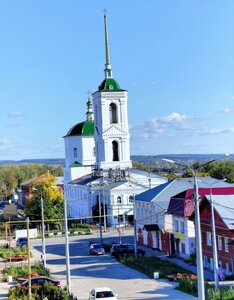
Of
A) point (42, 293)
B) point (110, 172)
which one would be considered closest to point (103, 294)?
point (42, 293)

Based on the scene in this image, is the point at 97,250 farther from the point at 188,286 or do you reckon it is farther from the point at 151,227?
the point at 188,286

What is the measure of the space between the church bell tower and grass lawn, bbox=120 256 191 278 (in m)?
36.0

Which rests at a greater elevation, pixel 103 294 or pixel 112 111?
pixel 112 111

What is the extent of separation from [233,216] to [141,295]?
896 centimetres

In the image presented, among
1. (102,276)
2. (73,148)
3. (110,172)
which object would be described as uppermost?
(73,148)

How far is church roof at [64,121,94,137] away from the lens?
304 feet

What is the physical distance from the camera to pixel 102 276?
40.1m

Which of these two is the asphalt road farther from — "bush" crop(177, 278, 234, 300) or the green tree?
the green tree

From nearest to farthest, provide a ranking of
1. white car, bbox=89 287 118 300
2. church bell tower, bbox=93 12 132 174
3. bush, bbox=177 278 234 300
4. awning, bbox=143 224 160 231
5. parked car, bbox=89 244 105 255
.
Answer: bush, bbox=177 278 234 300
white car, bbox=89 287 118 300
parked car, bbox=89 244 105 255
awning, bbox=143 224 160 231
church bell tower, bbox=93 12 132 174

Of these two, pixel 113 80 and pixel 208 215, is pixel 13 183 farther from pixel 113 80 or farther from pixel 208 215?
pixel 208 215

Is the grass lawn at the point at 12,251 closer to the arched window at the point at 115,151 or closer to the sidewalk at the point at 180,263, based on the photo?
the sidewalk at the point at 180,263

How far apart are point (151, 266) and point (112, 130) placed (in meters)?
41.2

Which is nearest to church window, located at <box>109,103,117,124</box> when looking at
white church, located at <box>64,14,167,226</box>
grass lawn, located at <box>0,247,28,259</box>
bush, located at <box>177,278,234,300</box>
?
white church, located at <box>64,14,167,226</box>

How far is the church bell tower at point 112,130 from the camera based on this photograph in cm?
8181
